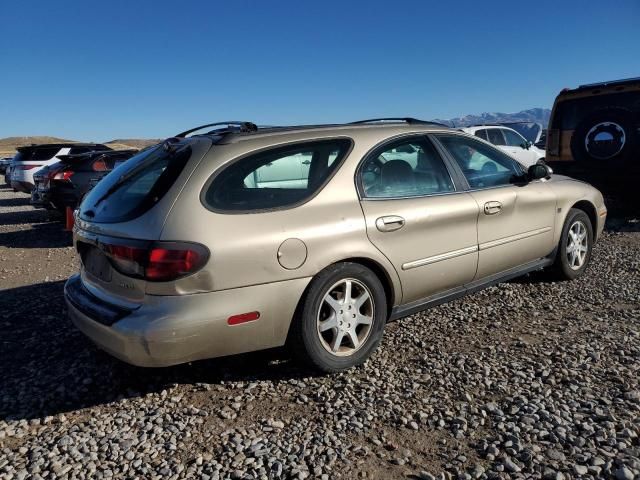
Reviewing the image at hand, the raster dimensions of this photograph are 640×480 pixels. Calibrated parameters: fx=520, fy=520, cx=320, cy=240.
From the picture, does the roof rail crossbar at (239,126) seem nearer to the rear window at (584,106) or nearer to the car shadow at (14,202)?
the rear window at (584,106)

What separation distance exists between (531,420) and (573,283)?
2.85 metres

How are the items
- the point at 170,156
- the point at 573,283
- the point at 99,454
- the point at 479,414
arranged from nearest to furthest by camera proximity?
the point at 99,454 < the point at 479,414 < the point at 170,156 < the point at 573,283

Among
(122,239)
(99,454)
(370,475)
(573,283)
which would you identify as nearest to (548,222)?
(573,283)

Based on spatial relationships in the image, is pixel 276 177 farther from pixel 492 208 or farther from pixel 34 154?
pixel 34 154

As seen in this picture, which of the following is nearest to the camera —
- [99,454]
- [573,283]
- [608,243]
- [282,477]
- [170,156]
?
[282,477]

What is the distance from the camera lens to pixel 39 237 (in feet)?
31.8

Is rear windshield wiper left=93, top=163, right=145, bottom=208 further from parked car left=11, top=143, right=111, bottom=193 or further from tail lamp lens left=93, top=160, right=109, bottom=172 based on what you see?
parked car left=11, top=143, right=111, bottom=193

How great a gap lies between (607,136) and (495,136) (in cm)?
590

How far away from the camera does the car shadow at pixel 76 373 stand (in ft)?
10.5

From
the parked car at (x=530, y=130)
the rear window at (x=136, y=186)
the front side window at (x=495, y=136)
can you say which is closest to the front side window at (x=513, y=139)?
the front side window at (x=495, y=136)

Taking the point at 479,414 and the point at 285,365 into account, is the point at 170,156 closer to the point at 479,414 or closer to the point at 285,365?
the point at 285,365

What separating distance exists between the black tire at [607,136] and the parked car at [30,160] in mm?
12609

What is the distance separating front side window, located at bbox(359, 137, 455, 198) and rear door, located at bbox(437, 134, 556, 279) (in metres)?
0.21

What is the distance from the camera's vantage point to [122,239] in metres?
2.93
